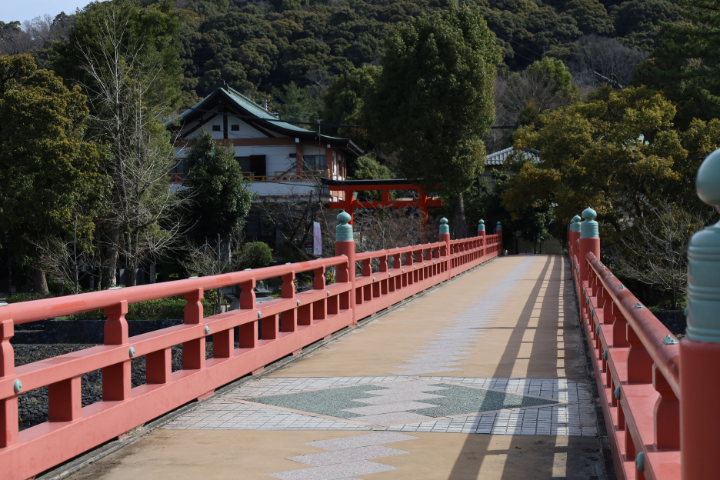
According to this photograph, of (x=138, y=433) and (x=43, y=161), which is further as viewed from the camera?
(x=43, y=161)

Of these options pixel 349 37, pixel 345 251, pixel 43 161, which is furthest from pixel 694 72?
pixel 349 37

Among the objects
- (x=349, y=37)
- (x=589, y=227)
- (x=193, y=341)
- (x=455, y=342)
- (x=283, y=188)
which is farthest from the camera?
(x=349, y=37)

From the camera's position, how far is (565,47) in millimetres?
70188

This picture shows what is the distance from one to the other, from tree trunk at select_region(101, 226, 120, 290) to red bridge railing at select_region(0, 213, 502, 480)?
15.9m

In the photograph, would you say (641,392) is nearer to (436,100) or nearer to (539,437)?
(539,437)

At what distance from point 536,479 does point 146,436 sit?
2516 mm

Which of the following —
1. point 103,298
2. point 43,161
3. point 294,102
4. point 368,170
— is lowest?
point 103,298

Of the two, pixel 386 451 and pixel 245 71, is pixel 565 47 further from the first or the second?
pixel 386 451

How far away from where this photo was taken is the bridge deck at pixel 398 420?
403 centimetres

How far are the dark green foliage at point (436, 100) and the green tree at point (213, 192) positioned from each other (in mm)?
8481

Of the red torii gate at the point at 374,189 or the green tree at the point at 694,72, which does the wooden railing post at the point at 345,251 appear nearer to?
the red torii gate at the point at 374,189

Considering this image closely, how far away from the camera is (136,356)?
15.0ft

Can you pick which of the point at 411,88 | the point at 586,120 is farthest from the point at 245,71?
the point at 586,120

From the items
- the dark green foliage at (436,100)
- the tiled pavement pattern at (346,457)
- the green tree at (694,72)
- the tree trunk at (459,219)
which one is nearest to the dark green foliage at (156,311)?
the dark green foliage at (436,100)
